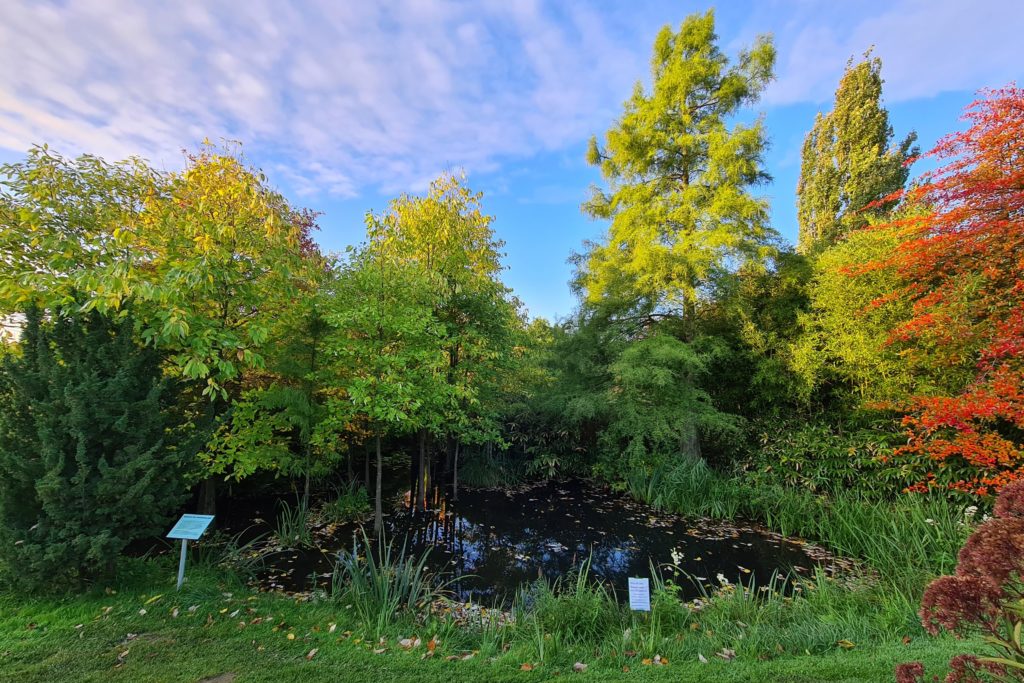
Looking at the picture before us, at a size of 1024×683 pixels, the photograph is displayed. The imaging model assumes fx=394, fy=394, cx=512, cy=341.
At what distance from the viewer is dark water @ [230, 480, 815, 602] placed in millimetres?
4242

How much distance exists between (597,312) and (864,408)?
4409mm

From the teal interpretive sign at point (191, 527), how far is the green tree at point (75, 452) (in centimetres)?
27

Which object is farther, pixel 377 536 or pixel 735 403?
pixel 735 403

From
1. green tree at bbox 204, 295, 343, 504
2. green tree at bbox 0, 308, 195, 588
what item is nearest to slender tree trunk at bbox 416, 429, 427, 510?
green tree at bbox 204, 295, 343, 504

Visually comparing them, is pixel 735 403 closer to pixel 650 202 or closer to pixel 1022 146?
pixel 650 202

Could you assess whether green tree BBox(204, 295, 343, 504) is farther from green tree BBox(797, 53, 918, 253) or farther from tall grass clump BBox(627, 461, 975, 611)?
green tree BBox(797, 53, 918, 253)

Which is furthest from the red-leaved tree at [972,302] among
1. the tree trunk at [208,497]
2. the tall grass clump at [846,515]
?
the tree trunk at [208,497]

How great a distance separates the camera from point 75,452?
298 centimetres

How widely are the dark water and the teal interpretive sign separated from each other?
1186 mm

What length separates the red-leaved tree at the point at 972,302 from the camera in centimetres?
421

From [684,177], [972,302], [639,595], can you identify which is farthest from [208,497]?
[972,302]

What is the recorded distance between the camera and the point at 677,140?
6984 millimetres

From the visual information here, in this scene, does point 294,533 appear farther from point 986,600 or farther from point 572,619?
point 986,600

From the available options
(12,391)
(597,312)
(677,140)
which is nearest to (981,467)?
(597,312)
